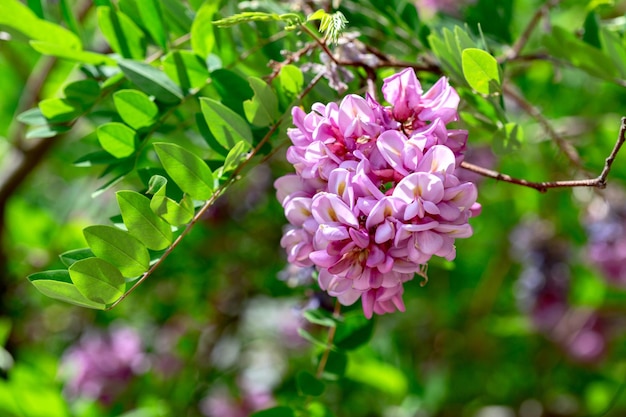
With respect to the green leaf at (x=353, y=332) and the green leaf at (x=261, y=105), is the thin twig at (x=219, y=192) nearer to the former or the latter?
the green leaf at (x=261, y=105)

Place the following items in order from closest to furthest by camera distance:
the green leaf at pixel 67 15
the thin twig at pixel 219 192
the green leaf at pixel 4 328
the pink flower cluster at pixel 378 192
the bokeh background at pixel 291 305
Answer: the pink flower cluster at pixel 378 192 < the thin twig at pixel 219 192 < the green leaf at pixel 67 15 < the green leaf at pixel 4 328 < the bokeh background at pixel 291 305

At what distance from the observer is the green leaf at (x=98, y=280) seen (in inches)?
23.9

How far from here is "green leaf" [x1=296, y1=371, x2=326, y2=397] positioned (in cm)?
84

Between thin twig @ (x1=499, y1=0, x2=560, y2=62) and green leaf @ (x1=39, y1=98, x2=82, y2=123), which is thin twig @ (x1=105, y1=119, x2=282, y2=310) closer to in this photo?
green leaf @ (x1=39, y1=98, x2=82, y2=123)

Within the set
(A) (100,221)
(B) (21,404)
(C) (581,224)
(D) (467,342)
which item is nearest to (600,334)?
(D) (467,342)

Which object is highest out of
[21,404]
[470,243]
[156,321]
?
[21,404]

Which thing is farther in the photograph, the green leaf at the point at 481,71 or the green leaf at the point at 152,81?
the green leaf at the point at 152,81

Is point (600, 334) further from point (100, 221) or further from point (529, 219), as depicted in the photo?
point (100, 221)

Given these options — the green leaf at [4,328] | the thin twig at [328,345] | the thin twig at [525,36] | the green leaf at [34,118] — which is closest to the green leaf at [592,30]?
the thin twig at [525,36]

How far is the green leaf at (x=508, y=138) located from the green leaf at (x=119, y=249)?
14.9 inches

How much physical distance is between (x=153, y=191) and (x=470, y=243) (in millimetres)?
1279

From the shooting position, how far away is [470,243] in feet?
5.85

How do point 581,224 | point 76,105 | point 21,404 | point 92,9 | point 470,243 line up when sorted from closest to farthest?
point 76,105
point 21,404
point 92,9
point 581,224
point 470,243

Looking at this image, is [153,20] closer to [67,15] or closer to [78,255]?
[67,15]
